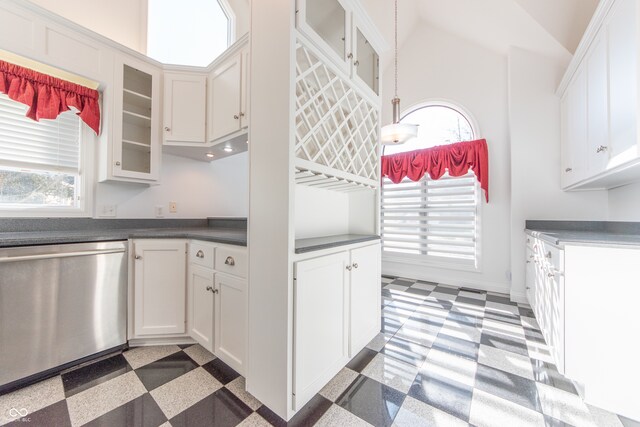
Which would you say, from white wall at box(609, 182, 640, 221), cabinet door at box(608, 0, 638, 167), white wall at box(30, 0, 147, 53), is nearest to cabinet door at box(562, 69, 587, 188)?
white wall at box(609, 182, 640, 221)

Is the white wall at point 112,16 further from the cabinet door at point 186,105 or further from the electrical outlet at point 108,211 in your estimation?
the electrical outlet at point 108,211

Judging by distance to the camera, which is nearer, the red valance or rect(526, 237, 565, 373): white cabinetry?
rect(526, 237, 565, 373): white cabinetry

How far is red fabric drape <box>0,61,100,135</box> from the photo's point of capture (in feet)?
5.50

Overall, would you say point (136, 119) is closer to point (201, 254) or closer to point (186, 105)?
point (186, 105)

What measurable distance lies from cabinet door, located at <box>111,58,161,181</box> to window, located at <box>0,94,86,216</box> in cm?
36

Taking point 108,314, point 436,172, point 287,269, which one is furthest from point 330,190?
point 436,172

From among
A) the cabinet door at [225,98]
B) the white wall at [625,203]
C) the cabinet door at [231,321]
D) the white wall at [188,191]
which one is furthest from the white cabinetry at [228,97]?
the white wall at [625,203]

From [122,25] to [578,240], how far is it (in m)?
3.95

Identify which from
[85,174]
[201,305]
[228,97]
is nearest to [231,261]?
[201,305]

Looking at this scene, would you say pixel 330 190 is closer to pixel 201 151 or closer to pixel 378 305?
pixel 378 305

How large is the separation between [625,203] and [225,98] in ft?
A: 11.6

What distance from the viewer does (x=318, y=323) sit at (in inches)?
52.4

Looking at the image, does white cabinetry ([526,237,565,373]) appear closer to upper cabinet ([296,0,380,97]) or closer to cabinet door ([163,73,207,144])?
upper cabinet ([296,0,380,97])

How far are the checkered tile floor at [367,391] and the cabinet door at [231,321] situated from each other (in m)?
0.14
